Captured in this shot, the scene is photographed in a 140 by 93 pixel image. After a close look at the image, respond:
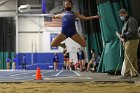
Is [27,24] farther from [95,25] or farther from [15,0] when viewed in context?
[95,25]

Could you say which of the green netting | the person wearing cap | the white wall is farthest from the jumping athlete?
the green netting

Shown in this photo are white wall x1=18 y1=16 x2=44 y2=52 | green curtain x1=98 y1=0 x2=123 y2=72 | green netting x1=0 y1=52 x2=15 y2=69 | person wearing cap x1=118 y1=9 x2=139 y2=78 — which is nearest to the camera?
person wearing cap x1=118 y1=9 x2=139 y2=78

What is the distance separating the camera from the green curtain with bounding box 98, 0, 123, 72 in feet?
38.2

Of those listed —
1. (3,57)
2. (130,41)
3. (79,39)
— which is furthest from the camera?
(3,57)

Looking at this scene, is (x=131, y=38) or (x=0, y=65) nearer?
(x=131, y=38)

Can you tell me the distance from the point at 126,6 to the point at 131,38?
307cm

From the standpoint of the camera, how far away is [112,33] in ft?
40.0

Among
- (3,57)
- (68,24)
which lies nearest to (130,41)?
(68,24)

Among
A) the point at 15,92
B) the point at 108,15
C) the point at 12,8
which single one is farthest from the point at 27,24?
the point at 15,92

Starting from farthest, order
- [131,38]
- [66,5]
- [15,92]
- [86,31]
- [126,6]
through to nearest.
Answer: [86,31], [126,6], [131,38], [66,5], [15,92]

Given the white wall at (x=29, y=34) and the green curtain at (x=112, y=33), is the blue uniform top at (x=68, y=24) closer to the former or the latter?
the green curtain at (x=112, y=33)

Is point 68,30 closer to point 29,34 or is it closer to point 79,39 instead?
point 79,39

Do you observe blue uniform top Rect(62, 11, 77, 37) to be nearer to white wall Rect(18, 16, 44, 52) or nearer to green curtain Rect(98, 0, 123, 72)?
green curtain Rect(98, 0, 123, 72)

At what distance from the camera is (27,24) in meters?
29.0
